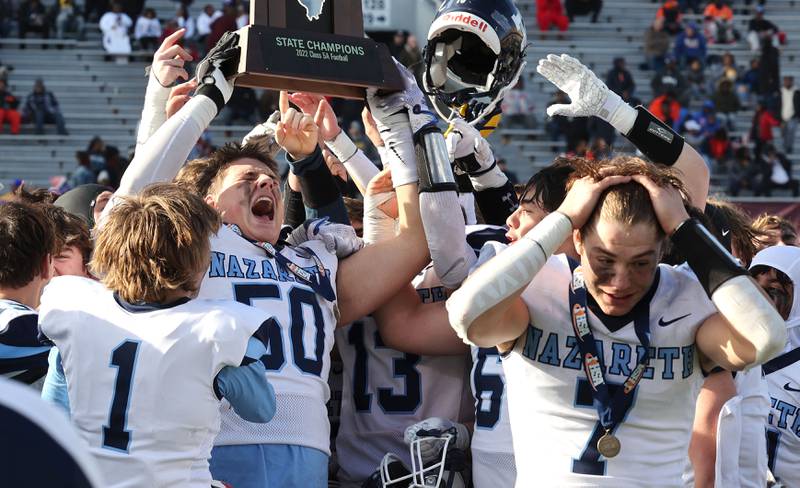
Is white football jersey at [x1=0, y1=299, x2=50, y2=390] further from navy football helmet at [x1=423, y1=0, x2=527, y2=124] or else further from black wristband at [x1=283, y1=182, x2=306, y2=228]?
navy football helmet at [x1=423, y1=0, x2=527, y2=124]

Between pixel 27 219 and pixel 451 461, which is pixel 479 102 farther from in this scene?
pixel 27 219

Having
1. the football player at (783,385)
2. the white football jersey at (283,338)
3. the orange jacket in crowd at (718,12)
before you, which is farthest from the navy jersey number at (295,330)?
the orange jacket in crowd at (718,12)

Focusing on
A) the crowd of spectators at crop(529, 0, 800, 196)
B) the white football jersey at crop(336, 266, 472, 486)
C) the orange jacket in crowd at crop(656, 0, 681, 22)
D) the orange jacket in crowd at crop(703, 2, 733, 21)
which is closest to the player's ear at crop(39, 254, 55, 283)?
the white football jersey at crop(336, 266, 472, 486)

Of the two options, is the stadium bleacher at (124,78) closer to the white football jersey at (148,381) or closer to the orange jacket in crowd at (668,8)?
the orange jacket in crowd at (668,8)

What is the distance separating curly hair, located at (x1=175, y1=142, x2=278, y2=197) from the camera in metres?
3.72

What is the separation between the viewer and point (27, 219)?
3.37 meters

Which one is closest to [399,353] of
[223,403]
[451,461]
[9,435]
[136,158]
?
[451,461]

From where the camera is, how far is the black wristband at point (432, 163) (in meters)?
3.53

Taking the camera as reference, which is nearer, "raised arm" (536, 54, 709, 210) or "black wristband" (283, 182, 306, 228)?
"raised arm" (536, 54, 709, 210)

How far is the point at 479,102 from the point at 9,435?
9.52ft

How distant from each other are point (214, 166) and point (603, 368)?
148 cm

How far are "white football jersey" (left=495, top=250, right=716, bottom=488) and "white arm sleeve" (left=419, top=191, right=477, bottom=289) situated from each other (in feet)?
1.86

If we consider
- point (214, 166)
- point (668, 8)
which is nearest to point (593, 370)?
point (214, 166)

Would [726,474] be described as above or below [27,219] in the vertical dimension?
below
